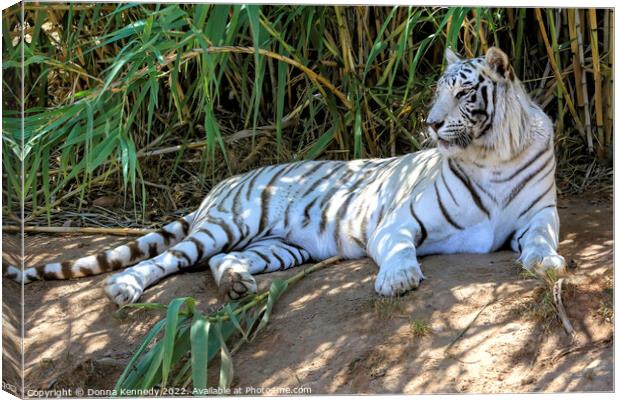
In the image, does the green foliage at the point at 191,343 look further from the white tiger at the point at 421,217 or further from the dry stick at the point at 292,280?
the white tiger at the point at 421,217

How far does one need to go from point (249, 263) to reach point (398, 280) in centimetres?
72

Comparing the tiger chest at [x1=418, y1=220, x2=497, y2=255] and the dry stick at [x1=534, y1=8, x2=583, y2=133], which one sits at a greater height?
the dry stick at [x1=534, y1=8, x2=583, y2=133]

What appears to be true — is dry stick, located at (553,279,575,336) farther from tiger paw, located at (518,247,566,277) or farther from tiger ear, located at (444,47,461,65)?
tiger ear, located at (444,47,461,65)

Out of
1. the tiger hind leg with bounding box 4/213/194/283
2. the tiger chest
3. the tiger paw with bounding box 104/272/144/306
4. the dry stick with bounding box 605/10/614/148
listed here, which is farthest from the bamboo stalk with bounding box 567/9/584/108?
the tiger paw with bounding box 104/272/144/306

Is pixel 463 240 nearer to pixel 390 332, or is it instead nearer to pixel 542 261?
pixel 542 261

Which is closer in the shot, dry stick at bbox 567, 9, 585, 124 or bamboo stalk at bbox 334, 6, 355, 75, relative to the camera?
dry stick at bbox 567, 9, 585, 124

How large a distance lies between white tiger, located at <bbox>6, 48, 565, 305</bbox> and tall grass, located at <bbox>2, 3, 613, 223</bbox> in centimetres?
18

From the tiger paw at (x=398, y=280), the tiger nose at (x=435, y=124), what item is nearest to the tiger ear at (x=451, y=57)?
the tiger nose at (x=435, y=124)

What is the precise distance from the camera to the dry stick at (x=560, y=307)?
363 cm

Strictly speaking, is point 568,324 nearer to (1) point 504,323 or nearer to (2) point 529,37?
(1) point 504,323

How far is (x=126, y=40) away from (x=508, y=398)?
1.90 m

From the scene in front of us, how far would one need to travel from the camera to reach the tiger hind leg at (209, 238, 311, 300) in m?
4.13

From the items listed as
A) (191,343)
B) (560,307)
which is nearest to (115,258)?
(191,343)

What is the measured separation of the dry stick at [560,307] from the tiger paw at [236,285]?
100cm
